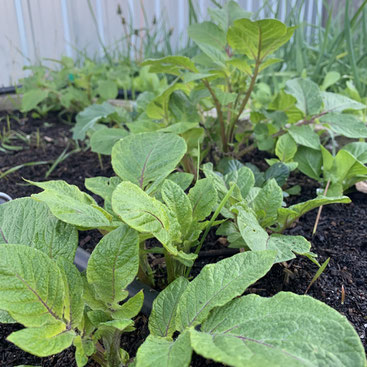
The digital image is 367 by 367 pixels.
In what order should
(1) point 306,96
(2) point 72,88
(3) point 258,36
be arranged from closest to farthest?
(3) point 258,36
(1) point 306,96
(2) point 72,88

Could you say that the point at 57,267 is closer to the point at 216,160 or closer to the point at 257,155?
the point at 216,160

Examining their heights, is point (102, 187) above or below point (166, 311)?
above

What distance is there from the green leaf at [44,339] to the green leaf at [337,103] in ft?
3.40

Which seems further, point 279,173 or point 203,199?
point 279,173

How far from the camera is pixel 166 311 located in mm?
643

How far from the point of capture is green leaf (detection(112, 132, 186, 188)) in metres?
0.84

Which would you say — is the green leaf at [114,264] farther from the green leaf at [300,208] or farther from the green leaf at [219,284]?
the green leaf at [300,208]

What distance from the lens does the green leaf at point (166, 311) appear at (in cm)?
63

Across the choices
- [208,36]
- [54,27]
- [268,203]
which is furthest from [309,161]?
[54,27]

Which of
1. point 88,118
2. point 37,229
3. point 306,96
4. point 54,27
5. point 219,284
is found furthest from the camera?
point 54,27

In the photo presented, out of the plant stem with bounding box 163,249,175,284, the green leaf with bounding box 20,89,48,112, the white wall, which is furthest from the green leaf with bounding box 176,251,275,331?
the white wall

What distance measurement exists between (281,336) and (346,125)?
0.84 metres

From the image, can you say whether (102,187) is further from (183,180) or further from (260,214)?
(260,214)

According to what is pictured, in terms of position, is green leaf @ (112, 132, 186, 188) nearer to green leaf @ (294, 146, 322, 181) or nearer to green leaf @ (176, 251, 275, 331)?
green leaf @ (176, 251, 275, 331)
